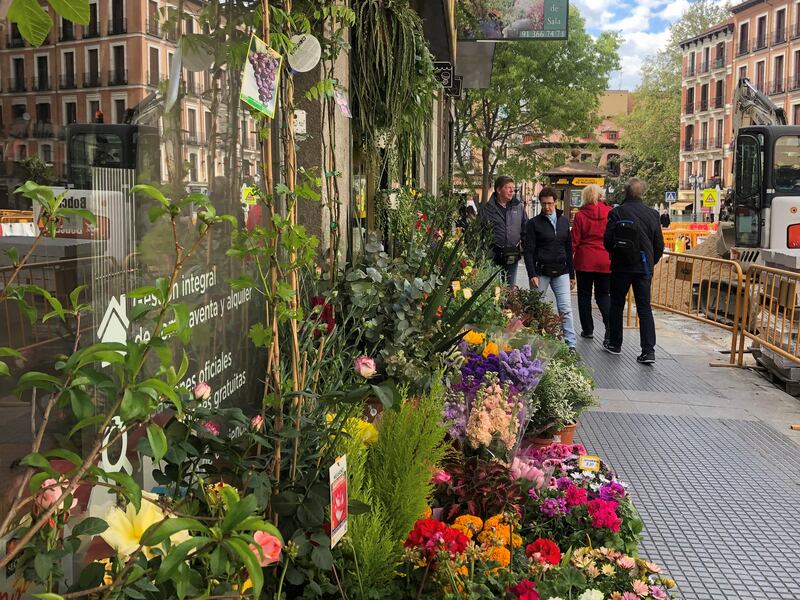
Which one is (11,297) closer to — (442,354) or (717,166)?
(442,354)

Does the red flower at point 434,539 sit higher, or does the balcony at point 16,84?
the balcony at point 16,84

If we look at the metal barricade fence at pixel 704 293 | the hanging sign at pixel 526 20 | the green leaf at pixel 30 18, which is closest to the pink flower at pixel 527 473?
the green leaf at pixel 30 18

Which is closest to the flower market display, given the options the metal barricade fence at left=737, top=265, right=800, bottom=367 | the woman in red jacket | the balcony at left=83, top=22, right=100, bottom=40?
the balcony at left=83, top=22, right=100, bottom=40

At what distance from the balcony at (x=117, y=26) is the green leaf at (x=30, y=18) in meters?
0.85

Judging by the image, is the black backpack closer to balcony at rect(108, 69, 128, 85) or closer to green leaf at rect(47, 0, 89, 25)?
balcony at rect(108, 69, 128, 85)

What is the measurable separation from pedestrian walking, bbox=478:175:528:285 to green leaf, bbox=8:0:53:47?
8.16m

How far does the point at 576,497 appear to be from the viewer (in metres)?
2.95

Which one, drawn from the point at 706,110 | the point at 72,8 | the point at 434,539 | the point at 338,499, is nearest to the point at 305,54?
the point at 338,499

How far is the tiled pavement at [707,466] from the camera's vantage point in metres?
3.38

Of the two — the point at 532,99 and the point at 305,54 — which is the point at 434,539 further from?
the point at 532,99

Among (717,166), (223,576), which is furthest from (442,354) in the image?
(717,166)

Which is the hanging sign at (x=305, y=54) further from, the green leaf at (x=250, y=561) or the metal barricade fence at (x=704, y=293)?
the metal barricade fence at (x=704, y=293)

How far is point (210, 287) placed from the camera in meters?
2.50

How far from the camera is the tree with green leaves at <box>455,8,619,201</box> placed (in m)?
27.7
